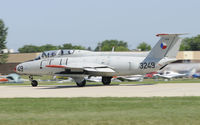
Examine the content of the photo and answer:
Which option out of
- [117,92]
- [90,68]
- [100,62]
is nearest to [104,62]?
[100,62]

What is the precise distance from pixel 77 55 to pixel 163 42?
7675 millimetres

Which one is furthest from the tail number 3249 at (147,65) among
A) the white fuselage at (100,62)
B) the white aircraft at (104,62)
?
the white fuselage at (100,62)

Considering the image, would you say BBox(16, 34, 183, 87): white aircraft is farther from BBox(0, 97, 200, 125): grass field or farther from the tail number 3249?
BBox(0, 97, 200, 125): grass field

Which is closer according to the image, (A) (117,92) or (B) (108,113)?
(B) (108,113)

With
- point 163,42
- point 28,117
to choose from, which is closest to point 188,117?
point 28,117

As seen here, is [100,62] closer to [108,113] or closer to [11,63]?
[108,113]

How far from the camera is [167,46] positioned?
96.0 ft

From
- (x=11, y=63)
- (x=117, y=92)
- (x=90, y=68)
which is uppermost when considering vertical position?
(x=90, y=68)

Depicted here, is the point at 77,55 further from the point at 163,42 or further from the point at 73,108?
the point at 73,108

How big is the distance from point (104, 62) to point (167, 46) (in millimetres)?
5418

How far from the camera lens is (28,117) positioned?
1303 centimetres

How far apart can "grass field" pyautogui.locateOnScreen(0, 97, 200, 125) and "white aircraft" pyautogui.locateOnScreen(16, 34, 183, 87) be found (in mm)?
12395

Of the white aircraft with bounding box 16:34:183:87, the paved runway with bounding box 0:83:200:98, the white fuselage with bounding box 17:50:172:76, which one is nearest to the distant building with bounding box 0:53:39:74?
the white fuselage with bounding box 17:50:172:76

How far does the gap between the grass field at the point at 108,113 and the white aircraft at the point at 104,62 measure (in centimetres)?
1240
